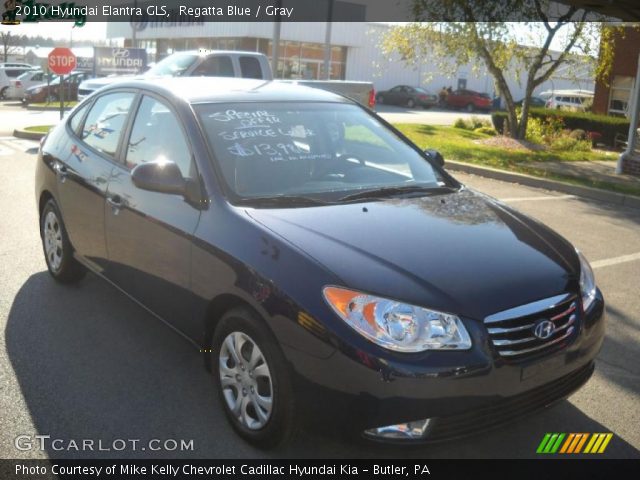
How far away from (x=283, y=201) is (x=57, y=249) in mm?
2575

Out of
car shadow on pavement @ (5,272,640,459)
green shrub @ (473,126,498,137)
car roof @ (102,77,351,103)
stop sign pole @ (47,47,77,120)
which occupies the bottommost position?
car shadow on pavement @ (5,272,640,459)

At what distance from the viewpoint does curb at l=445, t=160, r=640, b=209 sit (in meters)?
10.4

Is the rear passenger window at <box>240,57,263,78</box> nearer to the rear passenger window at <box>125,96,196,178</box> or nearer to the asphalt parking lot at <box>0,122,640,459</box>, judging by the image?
the asphalt parking lot at <box>0,122,640,459</box>

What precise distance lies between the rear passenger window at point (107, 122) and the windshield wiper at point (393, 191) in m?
1.72

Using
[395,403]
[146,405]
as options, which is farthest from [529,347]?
[146,405]

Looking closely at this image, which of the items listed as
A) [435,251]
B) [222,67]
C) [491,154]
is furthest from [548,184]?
[435,251]

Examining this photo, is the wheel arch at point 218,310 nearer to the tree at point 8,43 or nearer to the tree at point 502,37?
the tree at point 502,37

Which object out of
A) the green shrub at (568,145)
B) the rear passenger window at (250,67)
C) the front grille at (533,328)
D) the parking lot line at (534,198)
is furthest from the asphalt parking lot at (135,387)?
the green shrub at (568,145)

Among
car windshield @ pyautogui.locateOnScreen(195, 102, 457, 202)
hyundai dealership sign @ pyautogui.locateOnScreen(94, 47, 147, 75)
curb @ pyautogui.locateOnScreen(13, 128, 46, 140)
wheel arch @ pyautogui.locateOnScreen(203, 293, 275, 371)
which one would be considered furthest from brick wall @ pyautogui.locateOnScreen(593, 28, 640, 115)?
wheel arch @ pyautogui.locateOnScreen(203, 293, 275, 371)

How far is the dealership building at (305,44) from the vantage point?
1756 inches

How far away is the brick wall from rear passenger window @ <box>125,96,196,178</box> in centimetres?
2232

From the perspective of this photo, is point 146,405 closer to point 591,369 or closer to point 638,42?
point 591,369

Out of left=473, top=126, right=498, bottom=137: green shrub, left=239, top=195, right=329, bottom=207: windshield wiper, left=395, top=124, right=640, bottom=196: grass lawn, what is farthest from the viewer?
left=473, top=126, right=498, bottom=137: green shrub

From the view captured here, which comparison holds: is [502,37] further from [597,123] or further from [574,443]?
[574,443]
